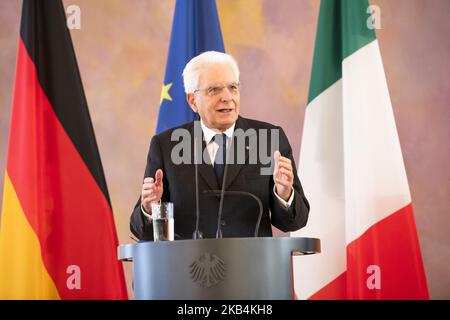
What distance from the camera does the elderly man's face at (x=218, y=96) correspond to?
104 inches

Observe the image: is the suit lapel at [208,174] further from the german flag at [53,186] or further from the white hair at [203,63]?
the german flag at [53,186]

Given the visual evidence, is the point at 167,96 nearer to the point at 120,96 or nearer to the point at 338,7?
the point at 120,96

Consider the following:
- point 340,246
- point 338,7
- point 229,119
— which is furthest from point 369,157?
point 229,119

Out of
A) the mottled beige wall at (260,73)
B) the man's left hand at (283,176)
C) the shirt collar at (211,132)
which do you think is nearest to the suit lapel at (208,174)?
the shirt collar at (211,132)

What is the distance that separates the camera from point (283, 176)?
2.16m

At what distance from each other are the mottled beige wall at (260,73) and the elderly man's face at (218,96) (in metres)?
1.54

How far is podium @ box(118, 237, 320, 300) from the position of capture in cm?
186

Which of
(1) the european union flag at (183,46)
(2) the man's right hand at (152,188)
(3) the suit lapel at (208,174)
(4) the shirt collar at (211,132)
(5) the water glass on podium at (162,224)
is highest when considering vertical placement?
(1) the european union flag at (183,46)

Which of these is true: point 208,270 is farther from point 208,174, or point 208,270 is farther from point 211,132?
point 211,132

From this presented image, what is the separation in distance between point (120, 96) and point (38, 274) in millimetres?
1345

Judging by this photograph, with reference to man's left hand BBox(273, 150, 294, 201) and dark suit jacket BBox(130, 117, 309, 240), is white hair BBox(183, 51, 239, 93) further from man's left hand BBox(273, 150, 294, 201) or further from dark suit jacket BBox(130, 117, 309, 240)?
man's left hand BBox(273, 150, 294, 201)

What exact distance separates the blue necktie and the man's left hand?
1.44 feet

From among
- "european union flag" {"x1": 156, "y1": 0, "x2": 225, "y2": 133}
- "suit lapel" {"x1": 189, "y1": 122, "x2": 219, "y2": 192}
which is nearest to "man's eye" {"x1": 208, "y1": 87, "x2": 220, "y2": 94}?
"suit lapel" {"x1": 189, "y1": 122, "x2": 219, "y2": 192}

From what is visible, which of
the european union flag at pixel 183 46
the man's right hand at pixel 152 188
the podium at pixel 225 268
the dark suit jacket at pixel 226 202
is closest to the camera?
the podium at pixel 225 268
